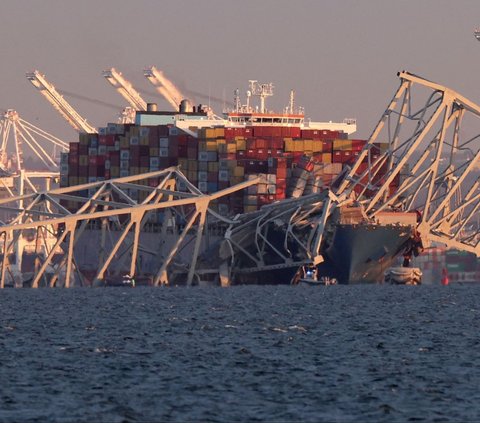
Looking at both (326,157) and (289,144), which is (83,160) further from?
(326,157)

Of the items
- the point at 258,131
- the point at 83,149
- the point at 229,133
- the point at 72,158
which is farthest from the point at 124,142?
the point at 258,131

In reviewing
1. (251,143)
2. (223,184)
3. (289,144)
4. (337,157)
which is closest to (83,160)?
(223,184)

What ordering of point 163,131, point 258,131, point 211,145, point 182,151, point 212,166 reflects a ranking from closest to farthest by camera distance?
point 212,166
point 211,145
point 182,151
point 258,131
point 163,131

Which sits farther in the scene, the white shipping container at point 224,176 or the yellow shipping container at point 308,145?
the white shipping container at point 224,176

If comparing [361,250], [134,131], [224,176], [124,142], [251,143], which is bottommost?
[361,250]

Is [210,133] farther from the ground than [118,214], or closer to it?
farther from the ground

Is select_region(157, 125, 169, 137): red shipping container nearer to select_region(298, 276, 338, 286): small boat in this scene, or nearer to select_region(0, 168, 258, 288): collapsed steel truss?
select_region(0, 168, 258, 288): collapsed steel truss

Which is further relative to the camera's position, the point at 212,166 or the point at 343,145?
the point at 212,166

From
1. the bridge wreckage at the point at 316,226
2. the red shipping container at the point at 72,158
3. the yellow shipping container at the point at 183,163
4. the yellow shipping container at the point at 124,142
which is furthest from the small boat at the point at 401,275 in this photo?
the red shipping container at the point at 72,158

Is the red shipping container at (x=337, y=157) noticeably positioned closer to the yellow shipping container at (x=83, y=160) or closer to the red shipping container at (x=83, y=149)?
the yellow shipping container at (x=83, y=160)

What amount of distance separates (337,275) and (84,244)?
38195 millimetres

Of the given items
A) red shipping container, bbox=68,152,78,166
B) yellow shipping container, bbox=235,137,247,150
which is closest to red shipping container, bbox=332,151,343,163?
yellow shipping container, bbox=235,137,247,150

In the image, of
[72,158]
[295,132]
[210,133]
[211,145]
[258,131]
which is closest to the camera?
[211,145]

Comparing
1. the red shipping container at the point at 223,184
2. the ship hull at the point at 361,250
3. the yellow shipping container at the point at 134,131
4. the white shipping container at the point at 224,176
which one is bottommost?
the ship hull at the point at 361,250
